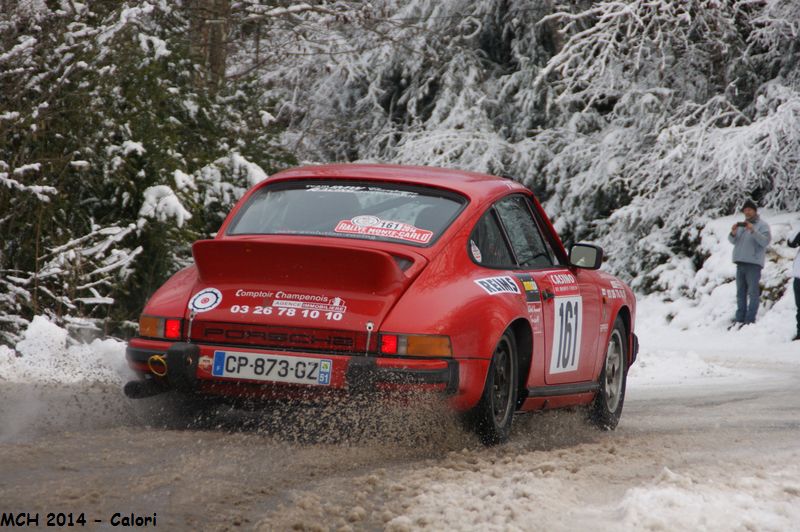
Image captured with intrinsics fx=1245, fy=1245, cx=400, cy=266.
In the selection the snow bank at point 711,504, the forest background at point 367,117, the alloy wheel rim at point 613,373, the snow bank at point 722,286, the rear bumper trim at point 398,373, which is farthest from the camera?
the snow bank at point 722,286

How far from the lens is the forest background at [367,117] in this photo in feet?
35.4

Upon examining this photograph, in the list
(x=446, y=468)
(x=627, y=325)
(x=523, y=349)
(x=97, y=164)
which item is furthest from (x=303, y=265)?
(x=97, y=164)

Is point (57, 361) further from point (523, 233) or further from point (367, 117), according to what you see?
point (367, 117)

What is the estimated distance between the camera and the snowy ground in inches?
167

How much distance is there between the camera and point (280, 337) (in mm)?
5719

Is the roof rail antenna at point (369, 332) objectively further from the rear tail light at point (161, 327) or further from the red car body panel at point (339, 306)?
the rear tail light at point (161, 327)

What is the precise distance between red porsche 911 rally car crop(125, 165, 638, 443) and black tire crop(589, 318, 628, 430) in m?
0.76

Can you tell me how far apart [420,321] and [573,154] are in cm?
1757

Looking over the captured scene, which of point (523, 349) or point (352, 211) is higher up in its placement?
point (352, 211)

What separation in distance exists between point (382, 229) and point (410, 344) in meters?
0.89

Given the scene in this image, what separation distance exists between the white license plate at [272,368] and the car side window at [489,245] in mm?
1118

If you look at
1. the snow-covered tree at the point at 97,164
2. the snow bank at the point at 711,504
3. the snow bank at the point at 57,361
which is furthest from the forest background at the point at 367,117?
the snow bank at the point at 711,504

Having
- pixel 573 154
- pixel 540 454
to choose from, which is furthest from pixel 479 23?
pixel 540 454

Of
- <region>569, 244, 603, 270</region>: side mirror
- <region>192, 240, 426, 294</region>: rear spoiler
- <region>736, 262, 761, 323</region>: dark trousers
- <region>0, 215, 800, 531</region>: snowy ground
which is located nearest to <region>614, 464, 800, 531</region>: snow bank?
<region>0, 215, 800, 531</region>: snowy ground
